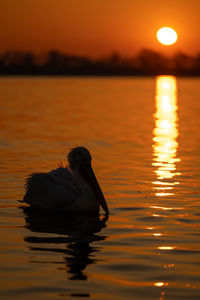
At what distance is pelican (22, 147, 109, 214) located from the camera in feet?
31.6

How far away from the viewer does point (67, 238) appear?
8.32m

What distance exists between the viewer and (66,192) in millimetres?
9617

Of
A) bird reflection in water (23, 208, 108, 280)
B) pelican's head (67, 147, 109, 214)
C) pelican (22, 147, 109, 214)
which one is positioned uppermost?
pelican's head (67, 147, 109, 214)

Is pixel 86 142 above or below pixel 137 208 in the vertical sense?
above

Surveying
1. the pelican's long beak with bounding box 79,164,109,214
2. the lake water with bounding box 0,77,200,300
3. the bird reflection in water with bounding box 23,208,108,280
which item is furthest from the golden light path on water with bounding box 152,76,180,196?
the bird reflection in water with bounding box 23,208,108,280

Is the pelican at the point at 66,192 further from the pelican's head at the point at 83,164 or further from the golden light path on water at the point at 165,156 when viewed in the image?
the golden light path on water at the point at 165,156

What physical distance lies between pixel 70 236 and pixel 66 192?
4.07 ft

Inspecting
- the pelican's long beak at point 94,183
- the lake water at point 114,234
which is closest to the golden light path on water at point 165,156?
the lake water at point 114,234

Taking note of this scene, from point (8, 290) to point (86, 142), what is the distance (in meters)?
12.4

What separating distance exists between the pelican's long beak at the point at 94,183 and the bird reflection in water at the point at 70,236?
0.17 metres

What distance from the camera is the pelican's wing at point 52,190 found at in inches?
378

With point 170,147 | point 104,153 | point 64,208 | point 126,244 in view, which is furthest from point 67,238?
point 170,147

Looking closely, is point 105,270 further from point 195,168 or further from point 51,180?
point 195,168

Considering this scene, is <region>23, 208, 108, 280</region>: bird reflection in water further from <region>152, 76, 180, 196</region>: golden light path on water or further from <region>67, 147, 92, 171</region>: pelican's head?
<region>152, 76, 180, 196</region>: golden light path on water
